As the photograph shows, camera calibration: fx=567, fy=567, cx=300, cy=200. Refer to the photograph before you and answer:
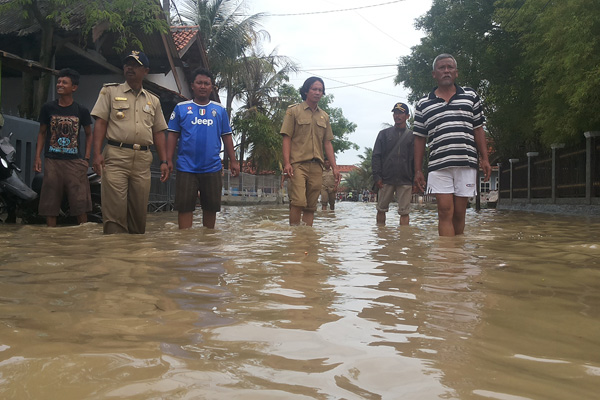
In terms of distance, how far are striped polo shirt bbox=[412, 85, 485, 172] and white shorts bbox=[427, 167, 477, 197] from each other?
0.24 feet

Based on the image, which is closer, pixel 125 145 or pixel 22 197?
pixel 125 145

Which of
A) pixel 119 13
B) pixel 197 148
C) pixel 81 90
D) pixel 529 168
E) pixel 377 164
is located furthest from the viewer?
pixel 529 168

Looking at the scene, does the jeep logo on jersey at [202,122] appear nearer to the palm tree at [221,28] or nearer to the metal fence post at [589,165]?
the metal fence post at [589,165]

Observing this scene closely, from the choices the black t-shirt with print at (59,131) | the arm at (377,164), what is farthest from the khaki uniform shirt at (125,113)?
the arm at (377,164)

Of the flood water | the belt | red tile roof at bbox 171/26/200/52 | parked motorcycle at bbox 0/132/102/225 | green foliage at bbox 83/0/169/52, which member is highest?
red tile roof at bbox 171/26/200/52

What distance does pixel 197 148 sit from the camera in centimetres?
595

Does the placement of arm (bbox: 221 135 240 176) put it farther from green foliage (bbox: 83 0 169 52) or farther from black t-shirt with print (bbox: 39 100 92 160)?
green foliage (bbox: 83 0 169 52)

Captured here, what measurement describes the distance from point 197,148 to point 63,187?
1663 mm

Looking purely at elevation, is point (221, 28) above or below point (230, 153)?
above

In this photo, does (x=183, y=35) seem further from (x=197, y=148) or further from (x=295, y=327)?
(x=295, y=327)

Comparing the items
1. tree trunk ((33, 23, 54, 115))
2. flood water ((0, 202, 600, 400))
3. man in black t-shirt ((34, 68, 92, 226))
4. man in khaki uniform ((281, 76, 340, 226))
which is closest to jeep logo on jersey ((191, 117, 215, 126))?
man in khaki uniform ((281, 76, 340, 226))

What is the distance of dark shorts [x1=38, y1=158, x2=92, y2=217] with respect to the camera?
6.19 metres

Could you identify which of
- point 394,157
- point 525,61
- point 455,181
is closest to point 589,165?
point 525,61

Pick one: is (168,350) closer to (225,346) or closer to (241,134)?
(225,346)
